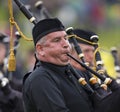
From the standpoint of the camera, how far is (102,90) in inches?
251

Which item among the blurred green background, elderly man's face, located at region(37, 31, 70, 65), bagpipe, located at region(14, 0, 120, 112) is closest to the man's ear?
elderly man's face, located at region(37, 31, 70, 65)

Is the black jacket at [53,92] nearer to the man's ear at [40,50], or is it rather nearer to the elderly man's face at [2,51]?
the man's ear at [40,50]

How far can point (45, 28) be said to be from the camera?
6312 mm

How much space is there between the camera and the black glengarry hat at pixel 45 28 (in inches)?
248

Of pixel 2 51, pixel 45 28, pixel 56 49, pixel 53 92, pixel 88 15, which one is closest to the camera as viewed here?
pixel 53 92

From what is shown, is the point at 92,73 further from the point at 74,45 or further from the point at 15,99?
the point at 15,99

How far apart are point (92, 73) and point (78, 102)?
0.39m

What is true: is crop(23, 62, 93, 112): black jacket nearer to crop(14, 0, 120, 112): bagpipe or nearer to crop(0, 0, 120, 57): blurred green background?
crop(14, 0, 120, 112): bagpipe

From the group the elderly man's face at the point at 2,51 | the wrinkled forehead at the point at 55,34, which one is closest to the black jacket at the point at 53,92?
the wrinkled forehead at the point at 55,34

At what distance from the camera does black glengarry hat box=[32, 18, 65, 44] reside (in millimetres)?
6301

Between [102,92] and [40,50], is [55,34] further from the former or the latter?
[102,92]

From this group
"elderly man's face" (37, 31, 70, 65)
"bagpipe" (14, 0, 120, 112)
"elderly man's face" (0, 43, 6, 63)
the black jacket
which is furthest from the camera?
"elderly man's face" (0, 43, 6, 63)

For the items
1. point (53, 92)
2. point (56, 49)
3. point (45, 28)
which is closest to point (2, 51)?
point (45, 28)

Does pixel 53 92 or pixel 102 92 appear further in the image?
pixel 102 92
